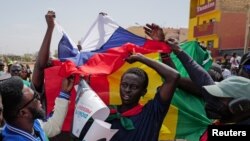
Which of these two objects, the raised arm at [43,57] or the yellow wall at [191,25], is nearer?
the raised arm at [43,57]

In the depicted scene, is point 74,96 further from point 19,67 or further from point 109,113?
point 19,67

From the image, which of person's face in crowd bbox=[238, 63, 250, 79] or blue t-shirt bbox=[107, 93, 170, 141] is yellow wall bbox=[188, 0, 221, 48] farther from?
person's face in crowd bbox=[238, 63, 250, 79]

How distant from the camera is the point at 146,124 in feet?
9.22

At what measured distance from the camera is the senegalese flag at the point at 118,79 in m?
3.45

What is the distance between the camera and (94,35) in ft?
13.0

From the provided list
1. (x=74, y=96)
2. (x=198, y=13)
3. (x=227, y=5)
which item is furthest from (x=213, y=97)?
(x=198, y=13)

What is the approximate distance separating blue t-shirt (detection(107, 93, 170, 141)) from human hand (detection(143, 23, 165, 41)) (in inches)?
36.1

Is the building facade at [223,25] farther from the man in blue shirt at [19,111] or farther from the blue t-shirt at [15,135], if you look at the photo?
the blue t-shirt at [15,135]

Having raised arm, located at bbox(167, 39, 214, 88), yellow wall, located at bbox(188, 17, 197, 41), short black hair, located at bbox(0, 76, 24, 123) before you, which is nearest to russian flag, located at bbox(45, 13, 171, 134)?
raised arm, located at bbox(167, 39, 214, 88)

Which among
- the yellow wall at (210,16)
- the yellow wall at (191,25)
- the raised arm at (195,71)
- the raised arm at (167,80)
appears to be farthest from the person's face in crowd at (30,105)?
the yellow wall at (191,25)

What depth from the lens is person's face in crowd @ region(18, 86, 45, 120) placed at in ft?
7.84

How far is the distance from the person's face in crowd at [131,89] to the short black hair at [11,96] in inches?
35.0

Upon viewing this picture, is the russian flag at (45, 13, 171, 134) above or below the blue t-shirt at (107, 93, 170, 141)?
above

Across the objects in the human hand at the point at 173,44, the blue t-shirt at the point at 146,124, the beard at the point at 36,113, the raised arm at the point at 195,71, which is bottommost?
the blue t-shirt at the point at 146,124
